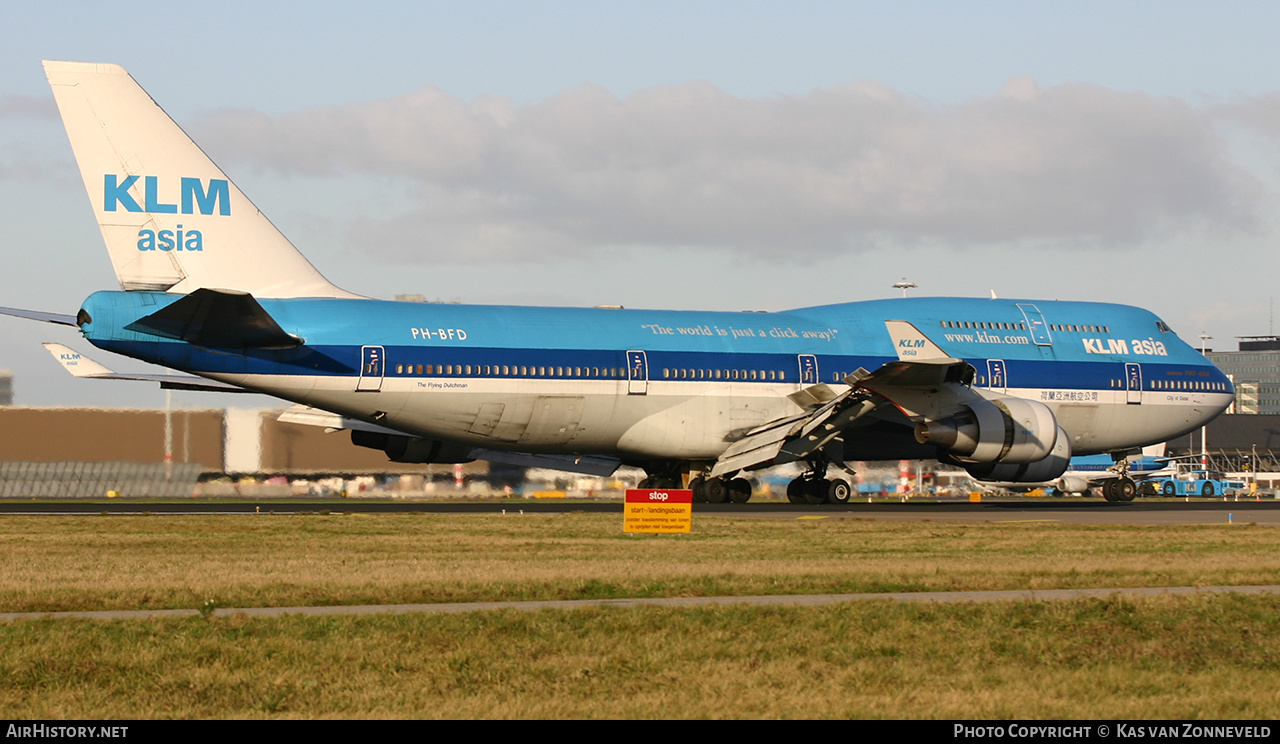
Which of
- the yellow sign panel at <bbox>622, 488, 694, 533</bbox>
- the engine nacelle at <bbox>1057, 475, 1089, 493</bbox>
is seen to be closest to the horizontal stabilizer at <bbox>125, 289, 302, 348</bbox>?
the yellow sign panel at <bbox>622, 488, 694, 533</bbox>

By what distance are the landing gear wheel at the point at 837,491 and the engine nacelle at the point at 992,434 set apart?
433 cm

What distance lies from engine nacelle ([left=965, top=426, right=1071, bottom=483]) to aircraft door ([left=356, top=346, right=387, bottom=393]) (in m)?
17.8

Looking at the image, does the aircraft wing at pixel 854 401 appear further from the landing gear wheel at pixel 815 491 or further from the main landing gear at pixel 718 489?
the landing gear wheel at pixel 815 491

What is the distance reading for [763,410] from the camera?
4191cm

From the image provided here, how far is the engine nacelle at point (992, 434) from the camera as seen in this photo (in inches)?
1567

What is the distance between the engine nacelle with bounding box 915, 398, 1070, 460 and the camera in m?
39.8

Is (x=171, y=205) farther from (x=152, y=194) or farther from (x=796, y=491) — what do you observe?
(x=796, y=491)

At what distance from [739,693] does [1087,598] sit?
6693 mm

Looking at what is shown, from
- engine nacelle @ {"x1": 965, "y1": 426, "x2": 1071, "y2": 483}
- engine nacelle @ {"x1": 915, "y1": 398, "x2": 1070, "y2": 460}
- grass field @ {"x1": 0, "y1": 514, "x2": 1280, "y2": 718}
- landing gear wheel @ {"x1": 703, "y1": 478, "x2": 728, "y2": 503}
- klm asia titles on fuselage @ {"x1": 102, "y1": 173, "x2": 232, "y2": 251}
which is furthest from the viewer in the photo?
landing gear wheel @ {"x1": 703, "y1": 478, "x2": 728, "y2": 503}

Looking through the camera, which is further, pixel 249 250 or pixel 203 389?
pixel 203 389

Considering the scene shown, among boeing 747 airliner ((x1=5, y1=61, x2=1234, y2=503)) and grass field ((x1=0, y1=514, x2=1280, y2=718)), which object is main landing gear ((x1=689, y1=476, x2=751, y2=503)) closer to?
boeing 747 airliner ((x1=5, y1=61, x2=1234, y2=503))

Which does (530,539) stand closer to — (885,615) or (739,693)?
(885,615)

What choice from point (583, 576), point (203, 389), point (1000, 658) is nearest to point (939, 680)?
point (1000, 658)
